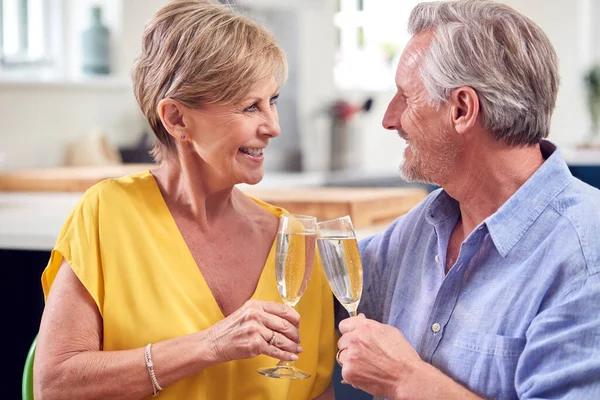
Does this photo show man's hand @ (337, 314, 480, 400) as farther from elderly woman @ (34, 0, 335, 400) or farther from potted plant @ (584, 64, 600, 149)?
potted plant @ (584, 64, 600, 149)

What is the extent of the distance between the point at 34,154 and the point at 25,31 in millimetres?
804

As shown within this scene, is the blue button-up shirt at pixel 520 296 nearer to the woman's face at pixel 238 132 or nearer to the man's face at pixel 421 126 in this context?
the man's face at pixel 421 126

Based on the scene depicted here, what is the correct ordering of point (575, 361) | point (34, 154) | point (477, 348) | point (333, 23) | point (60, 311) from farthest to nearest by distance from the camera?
point (333, 23)
point (34, 154)
point (60, 311)
point (477, 348)
point (575, 361)

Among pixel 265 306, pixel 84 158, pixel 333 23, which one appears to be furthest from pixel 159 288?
pixel 333 23

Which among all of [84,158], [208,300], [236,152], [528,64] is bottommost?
[84,158]

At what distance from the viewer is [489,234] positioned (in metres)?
1.50

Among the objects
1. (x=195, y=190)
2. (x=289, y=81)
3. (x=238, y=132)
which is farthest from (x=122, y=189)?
(x=289, y=81)

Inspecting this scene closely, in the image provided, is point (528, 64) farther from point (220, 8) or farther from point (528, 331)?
point (220, 8)

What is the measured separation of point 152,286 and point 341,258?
399 mm

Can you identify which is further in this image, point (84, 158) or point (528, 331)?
point (84, 158)

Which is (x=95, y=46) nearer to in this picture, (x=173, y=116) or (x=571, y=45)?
(x=173, y=116)

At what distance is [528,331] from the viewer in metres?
1.38

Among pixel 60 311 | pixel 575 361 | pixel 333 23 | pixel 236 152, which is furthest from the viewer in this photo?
pixel 333 23

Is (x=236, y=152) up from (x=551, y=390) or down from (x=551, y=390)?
up
